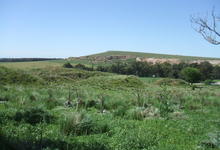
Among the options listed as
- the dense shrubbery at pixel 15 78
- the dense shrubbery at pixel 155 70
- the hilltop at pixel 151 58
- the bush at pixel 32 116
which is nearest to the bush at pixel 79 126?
the bush at pixel 32 116

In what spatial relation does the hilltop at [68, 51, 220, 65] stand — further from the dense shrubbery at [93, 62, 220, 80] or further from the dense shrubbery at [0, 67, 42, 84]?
the dense shrubbery at [0, 67, 42, 84]

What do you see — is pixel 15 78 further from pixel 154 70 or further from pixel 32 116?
pixel 154 70

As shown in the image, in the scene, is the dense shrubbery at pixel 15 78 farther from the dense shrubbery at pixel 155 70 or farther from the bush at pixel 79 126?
the dense shrubbery at pixel 155 70

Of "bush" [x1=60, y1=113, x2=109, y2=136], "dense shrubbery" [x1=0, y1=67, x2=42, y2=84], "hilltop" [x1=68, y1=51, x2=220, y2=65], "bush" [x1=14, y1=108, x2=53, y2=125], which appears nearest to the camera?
"bush" [x1=60, y1=113, x2=109, y2=136]

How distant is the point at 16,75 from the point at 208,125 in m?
30.2

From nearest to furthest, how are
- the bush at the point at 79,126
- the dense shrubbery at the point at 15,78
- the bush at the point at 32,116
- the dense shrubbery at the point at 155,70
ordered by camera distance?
the bush at the point at 79,126 → the bush at the point at 32,116 → the dense shrubbery at the point at 15,78 → the dense shrubbery at the point at 155,70

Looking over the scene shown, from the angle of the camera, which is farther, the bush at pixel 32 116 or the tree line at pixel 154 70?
the tree line at pixel 154 70

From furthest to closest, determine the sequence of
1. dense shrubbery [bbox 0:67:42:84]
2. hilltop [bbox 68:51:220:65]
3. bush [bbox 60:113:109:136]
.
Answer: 1. hilltop [bbox 68:51:220:65]
2. dense shrubbery [bbox 0:67:42:84]
3. bush [bbox 60:113:109:136]

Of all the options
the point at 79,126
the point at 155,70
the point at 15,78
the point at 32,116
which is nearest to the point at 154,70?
the point at 155,70

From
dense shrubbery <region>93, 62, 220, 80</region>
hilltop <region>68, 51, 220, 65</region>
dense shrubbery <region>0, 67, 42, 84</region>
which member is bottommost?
dense shrubbery <region>93, 62, 220, 80</region>

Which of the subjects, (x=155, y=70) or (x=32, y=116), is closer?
(x=32, y=116)

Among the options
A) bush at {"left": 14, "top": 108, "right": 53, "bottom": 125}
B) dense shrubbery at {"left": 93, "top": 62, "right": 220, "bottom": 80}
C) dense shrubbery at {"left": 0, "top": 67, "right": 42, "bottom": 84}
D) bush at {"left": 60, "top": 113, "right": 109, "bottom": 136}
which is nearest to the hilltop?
dense shrubbery at {"left": 93, "top": 62, "right": 220, "bottom": 80}

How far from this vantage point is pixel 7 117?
24.9ft

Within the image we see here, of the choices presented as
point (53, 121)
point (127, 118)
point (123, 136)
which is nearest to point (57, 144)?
point (123, 136)
